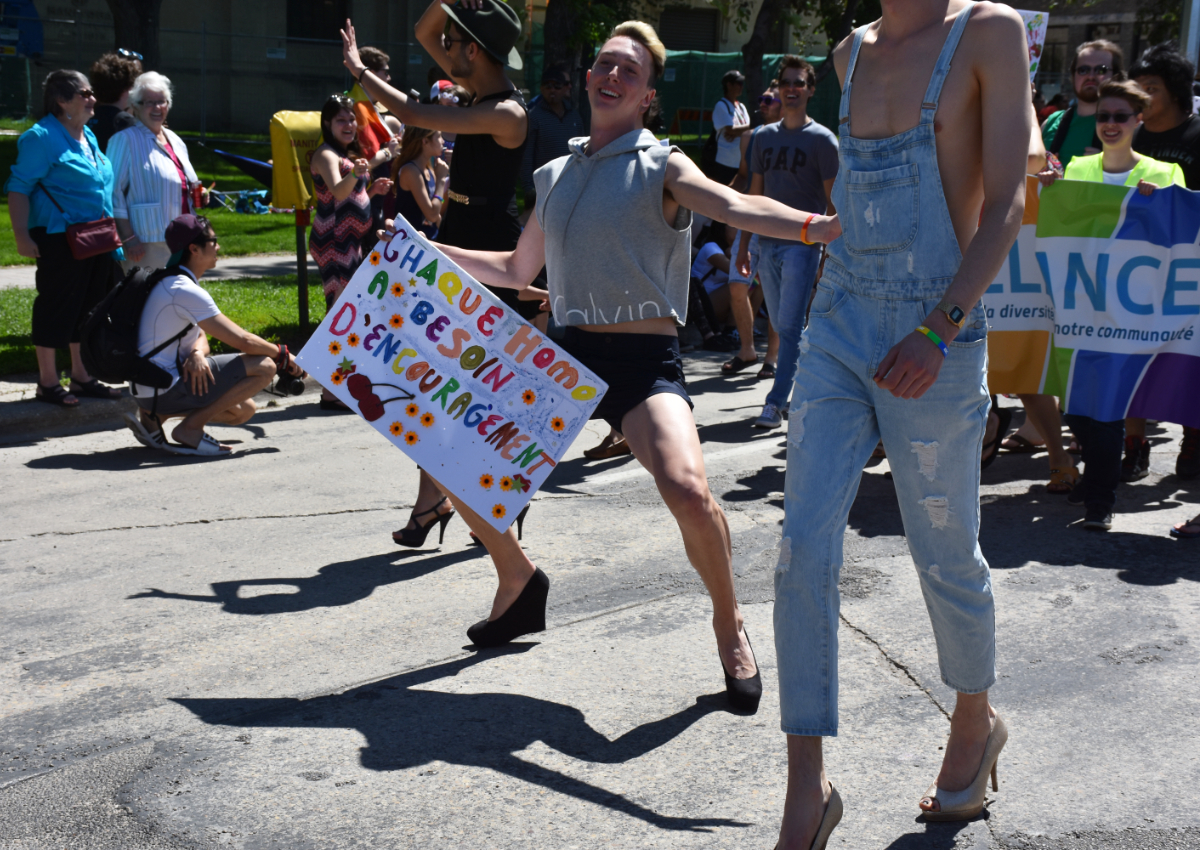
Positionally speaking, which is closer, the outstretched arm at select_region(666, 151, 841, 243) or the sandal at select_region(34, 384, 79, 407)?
the outstretched arm at select_region(666, 151, 841, 243)

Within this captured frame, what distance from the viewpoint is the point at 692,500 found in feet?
11.7

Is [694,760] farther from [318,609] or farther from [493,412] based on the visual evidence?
[318,609]

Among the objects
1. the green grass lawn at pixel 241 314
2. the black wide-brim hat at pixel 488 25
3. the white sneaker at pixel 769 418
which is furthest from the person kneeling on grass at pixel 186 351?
the white sneaker at pixel 769 418

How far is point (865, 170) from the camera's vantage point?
A: 2.84 meters

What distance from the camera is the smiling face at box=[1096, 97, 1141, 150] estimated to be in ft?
19.4

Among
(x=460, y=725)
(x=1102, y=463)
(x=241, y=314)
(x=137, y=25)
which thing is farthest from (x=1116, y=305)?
(x=137, y=25)

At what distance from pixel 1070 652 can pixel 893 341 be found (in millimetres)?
1940

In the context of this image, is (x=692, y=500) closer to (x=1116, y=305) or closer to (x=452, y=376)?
(x=452, y=376)

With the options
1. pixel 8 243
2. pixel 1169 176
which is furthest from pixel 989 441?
pixel 8 243

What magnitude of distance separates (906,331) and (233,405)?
17.5ft

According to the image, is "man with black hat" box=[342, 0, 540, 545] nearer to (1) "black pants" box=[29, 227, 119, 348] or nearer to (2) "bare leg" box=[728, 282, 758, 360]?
(1) "black pants" box=[29, 227, 119, 348]

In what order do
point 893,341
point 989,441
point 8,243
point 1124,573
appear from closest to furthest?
point 893,341 < point 1124,573 < point 989,441 < point 8,243

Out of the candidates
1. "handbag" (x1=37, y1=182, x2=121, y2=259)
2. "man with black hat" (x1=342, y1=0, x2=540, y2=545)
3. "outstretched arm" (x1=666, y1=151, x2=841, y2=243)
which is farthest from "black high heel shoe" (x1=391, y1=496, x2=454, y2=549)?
"handbag" (x1=37, y1=182, x2=121, y2=259)

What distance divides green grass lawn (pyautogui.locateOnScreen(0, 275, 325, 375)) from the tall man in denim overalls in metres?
7.01
